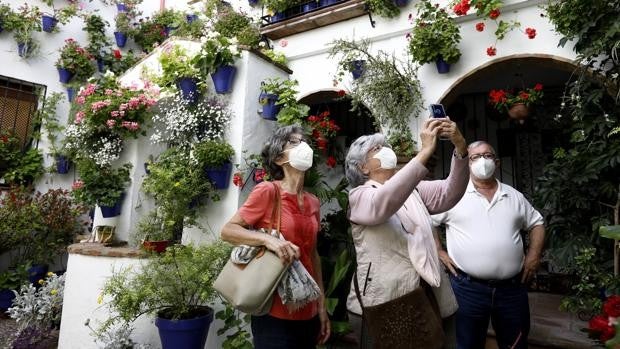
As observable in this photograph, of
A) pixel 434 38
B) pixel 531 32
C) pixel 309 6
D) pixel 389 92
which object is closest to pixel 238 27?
pixel 309 6

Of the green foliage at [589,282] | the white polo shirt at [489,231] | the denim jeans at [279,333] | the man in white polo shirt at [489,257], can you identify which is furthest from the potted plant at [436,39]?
the denim jeans at [279,333]

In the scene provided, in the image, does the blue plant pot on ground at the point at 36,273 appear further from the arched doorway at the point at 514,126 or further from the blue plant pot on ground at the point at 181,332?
the arched doorway at the point at 514,126

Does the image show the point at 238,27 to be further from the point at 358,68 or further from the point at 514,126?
the point at 514,126

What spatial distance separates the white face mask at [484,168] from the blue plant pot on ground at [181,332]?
2340 millimetres

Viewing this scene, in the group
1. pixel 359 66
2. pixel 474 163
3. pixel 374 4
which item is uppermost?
pixel 374 4

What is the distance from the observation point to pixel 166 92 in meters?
3.97

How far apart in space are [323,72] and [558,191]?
2581mm

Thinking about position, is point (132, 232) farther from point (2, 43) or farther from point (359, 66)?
point (2, 43)

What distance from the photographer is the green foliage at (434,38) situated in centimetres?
322

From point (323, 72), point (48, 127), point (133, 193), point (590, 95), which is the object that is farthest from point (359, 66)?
point (48, 127)

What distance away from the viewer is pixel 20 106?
563 cm

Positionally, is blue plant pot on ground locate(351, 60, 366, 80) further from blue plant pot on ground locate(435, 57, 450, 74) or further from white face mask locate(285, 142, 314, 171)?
white face mask locate(285, 142, 314, 171)

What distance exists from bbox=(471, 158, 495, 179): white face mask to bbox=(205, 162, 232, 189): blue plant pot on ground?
7.23 feet

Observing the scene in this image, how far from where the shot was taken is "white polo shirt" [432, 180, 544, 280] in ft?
7.38
